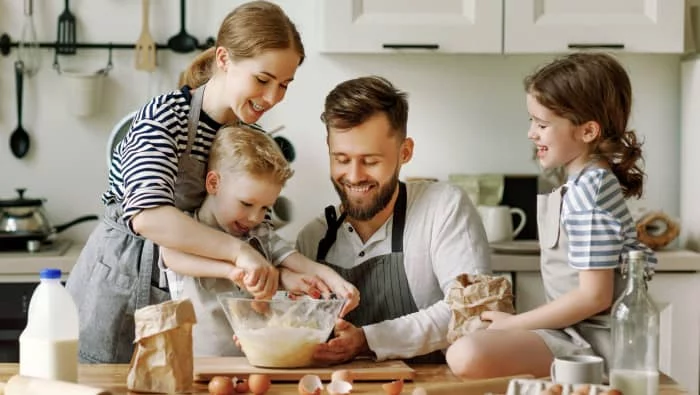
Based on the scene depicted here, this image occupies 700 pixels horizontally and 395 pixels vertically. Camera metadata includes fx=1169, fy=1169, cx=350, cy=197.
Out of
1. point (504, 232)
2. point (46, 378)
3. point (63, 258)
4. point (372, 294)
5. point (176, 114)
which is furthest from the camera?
point (504, 232)

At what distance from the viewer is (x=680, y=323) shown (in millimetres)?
3830

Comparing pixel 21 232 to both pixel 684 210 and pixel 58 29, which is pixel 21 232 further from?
pixel 684 210

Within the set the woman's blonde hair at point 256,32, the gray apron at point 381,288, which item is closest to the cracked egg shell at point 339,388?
the gray apron at point 381,288

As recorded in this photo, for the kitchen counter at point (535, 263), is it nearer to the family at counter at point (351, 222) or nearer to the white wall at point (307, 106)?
the white wall at point (307, 106)

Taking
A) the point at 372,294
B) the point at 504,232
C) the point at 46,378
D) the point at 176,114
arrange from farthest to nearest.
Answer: the point at 504,232 → the point at 372,294 → the point at 176,114 → the point at 46,378

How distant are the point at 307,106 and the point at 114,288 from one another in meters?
1.79

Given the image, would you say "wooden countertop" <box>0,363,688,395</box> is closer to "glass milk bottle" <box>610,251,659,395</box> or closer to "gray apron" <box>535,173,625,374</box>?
"glass milk bottle" <box>610,251,659,395</box>

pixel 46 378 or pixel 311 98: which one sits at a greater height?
pixel 311 98

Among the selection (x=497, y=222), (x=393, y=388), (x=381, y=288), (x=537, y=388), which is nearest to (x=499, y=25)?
(x=497, y=222)

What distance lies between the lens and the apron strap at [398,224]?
261 cm

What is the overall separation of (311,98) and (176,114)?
1.89m

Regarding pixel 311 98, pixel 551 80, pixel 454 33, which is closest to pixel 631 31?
pixel 454 33

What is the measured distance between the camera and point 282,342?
205cm

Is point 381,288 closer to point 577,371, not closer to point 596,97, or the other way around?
point 596,97
